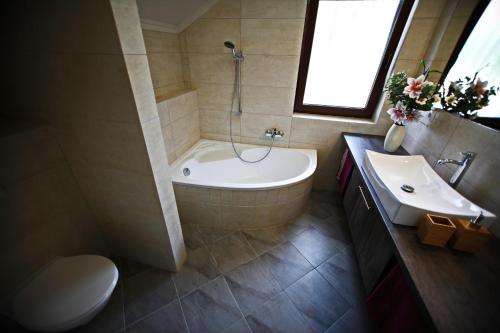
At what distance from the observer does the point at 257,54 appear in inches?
78.2

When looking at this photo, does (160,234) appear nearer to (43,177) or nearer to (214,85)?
(43,177)

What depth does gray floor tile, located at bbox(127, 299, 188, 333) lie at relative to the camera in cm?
122

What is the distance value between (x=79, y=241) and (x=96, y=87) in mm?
1074

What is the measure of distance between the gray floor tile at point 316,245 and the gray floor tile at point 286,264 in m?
0.06

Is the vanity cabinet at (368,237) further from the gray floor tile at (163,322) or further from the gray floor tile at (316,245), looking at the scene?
the gray floor tile at (163,322)

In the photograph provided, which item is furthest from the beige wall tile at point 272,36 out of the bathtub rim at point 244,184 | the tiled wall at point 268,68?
the bathtub rim at point 244,184

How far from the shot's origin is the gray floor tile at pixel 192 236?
1.75 meters

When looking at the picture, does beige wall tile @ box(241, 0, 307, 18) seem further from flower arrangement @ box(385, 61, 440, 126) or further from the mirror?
the mirror

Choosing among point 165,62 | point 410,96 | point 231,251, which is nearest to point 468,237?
point 410,96

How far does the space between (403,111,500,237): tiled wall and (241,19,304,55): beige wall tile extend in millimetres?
1317


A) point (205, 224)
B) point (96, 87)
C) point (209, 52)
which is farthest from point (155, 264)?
point (209, 52)

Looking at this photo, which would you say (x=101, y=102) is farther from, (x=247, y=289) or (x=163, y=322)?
(x=247, y=289)

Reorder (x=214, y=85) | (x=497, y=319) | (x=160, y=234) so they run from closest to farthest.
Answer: (x=497, y=319) < (x=160, y=234) < (x=214, y=85)

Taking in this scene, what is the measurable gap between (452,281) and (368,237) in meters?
0.50
